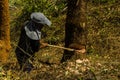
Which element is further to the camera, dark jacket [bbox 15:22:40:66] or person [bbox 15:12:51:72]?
dark jacket [bbox 15:22:40:66]

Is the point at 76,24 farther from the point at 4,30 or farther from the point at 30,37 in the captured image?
the point at 4,30

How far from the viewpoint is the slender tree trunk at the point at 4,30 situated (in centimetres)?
906

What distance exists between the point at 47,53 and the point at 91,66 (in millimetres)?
3404

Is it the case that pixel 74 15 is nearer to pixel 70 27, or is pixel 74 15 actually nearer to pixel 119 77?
pixel 70 27

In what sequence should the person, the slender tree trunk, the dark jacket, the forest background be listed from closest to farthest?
the forest background
the person
the dark jacket
the slender tree trunk

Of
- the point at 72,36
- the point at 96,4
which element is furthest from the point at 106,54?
the point at 96,4

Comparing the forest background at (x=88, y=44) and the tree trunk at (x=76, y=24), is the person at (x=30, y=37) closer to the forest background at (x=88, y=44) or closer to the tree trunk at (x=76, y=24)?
the forest background at (x=88, y=44)

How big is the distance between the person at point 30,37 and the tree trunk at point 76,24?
46cm

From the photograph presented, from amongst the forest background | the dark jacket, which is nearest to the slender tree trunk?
the forest background

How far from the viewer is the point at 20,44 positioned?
706 cm

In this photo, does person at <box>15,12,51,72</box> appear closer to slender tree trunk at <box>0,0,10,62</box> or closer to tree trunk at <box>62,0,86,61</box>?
tree trunk at <box>62,0,86,61</box>

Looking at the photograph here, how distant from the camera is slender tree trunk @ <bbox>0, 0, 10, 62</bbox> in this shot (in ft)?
29.7

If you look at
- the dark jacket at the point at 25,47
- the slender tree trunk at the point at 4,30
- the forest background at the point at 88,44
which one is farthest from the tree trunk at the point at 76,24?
the slender tree trunk at the point at 4,30

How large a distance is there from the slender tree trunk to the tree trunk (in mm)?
2779
